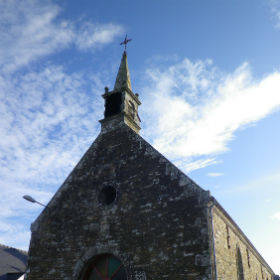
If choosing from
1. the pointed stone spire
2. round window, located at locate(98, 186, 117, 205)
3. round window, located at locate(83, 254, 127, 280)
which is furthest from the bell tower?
round window, located at locate(83, 254, 127, 280)

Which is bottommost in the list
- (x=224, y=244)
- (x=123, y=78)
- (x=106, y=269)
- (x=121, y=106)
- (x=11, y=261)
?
(x=106, y=269)

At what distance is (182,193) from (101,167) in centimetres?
437

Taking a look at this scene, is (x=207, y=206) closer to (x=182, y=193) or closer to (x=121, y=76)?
(x=182, y=193)

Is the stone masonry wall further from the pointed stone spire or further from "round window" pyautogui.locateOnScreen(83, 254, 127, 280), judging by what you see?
the pointed stone spire

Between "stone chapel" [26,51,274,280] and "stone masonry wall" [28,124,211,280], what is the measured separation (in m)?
0.03

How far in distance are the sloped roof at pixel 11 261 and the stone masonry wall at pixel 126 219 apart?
15989 mm

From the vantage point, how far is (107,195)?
12.2 meters

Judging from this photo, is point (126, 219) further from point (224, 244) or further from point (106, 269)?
point (224, 244)

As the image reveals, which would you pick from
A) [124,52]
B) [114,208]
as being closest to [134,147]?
[114,208]

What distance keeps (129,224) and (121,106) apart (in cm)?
630

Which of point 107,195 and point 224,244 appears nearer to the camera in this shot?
point 224,244

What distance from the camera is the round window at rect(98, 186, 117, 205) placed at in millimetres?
11945

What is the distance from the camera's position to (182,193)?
9914 millimetres

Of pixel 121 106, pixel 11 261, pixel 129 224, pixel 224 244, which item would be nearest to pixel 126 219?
pixel 129 224
